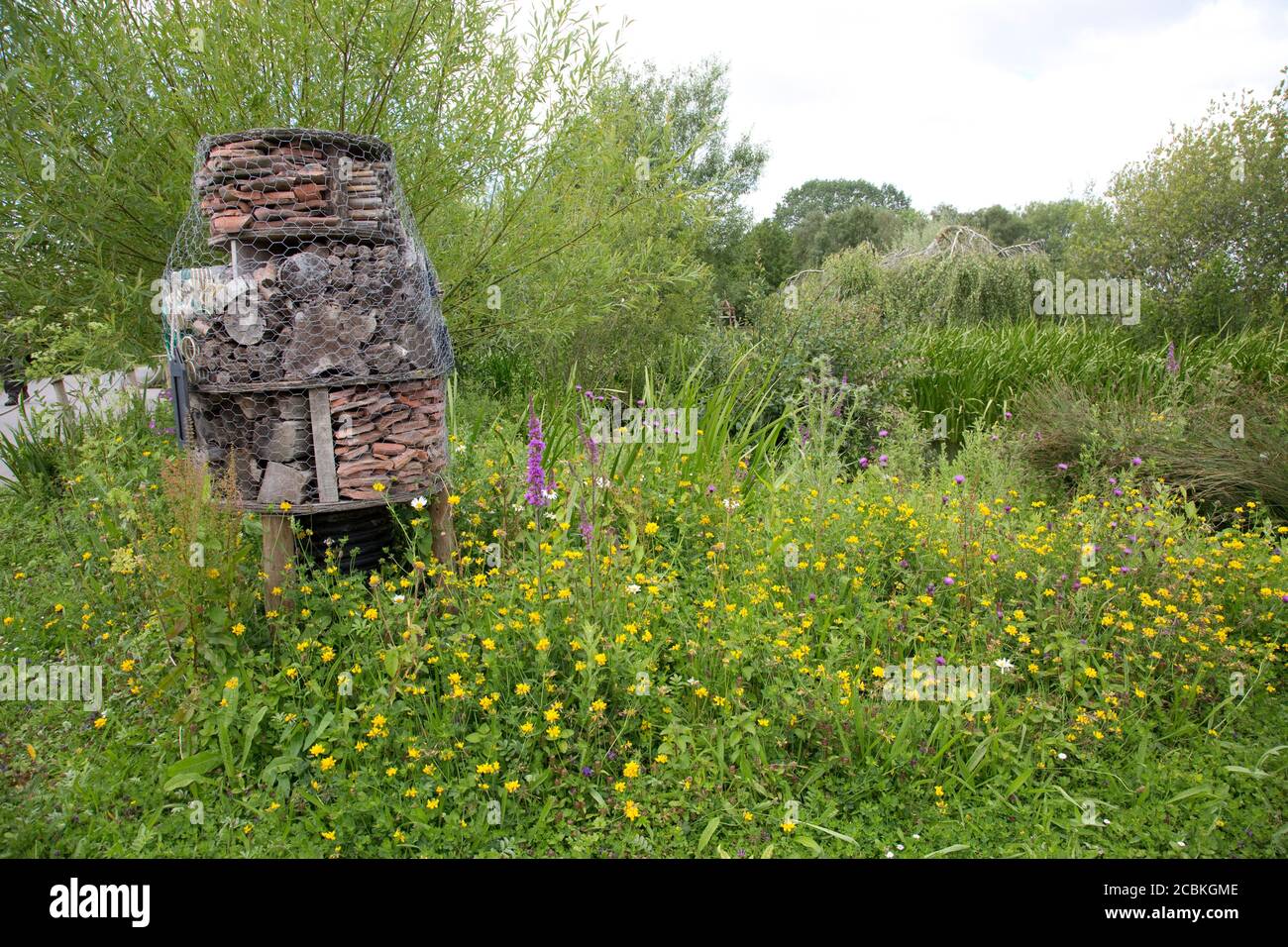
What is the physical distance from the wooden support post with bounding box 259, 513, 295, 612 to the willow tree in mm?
Result: 1581

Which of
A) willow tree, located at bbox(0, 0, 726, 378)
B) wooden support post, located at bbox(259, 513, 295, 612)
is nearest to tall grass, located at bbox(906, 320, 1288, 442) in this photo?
willow tree, located at bbox(0, 0, 726, 378)

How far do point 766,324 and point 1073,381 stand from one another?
2993 millimetres

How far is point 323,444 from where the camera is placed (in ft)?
10.5

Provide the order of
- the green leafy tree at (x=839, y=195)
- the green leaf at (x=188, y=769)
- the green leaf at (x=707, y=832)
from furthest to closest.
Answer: the green leafy tree at (x=839, y=195)
the green leaf at (x=188, y=769)
the green leaf at (x=707, y=832)

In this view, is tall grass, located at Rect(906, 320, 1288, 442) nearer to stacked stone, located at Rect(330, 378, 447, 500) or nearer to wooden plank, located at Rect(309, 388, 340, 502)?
stacked stone, located at Rect(330, 378, 447, 500)

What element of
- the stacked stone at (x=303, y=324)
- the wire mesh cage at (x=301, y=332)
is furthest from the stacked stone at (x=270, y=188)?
the stacked stone at (x=303, y=324)

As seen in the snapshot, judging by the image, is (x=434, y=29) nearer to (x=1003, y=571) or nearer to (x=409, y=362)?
(x=409, y=362)

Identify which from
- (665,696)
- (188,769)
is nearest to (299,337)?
(188,769)

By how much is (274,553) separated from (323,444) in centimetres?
48

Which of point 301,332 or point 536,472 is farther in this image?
point 536,472

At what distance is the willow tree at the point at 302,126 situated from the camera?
3.94 meters

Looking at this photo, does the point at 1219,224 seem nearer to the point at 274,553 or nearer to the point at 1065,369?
the point at 1065,369

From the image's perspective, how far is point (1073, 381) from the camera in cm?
791

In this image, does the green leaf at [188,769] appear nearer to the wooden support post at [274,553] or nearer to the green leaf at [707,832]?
the wooden support post at [274,553]
